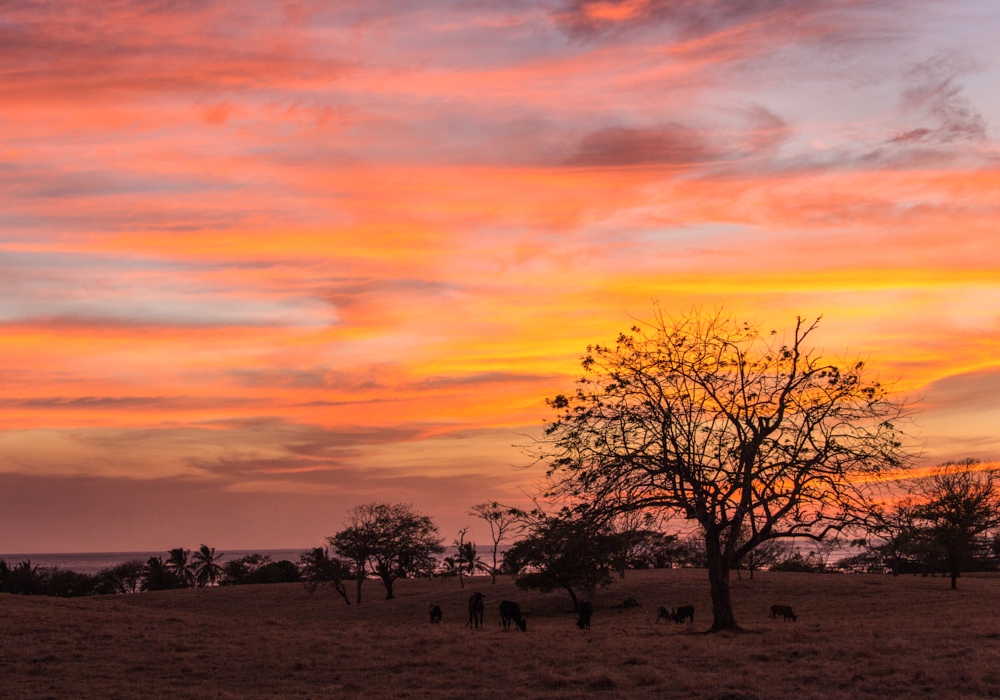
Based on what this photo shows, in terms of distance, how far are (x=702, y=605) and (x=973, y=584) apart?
77.2ft

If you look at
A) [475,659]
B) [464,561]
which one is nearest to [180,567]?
[464,561]

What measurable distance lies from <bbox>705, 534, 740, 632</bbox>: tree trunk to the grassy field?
0.93m

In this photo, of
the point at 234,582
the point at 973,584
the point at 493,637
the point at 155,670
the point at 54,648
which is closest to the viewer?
the point at 155,670

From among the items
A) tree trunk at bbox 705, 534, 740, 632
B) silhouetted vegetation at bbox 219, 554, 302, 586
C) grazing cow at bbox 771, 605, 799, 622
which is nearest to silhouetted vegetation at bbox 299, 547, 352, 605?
silhouetted vegetation at bbox 219, 554, 302, 586

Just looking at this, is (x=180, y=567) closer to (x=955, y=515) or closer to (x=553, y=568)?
(x=553, y=568)

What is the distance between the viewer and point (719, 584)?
93.6 feet

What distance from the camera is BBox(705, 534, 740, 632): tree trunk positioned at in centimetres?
2816

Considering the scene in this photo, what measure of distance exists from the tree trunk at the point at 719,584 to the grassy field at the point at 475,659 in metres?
0.93

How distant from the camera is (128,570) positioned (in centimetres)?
12094

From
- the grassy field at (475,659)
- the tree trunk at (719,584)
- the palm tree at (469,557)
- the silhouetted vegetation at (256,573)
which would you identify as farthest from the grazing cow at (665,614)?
the silhouetted vegetation at (256,573)

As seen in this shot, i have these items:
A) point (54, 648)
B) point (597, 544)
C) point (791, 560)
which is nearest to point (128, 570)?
point (791, 560)

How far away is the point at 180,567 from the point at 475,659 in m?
116

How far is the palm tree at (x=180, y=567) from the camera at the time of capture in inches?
4835

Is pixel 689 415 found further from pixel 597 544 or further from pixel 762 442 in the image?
pixel 597 544
